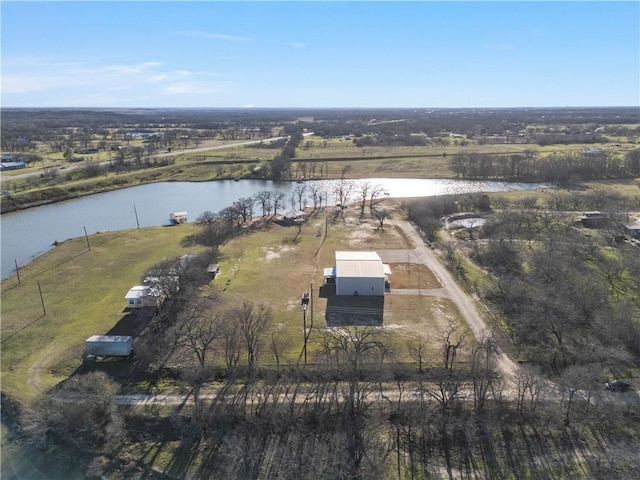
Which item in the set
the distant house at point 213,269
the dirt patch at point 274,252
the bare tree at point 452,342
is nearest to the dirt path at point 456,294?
the bare tree at point 452,342

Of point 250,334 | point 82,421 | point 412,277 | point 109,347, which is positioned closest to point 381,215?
point 412,277

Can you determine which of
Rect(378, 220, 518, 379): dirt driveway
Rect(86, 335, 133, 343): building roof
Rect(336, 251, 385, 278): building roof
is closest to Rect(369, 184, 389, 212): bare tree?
Rect(378, 220, 518, 379): dirt driveway

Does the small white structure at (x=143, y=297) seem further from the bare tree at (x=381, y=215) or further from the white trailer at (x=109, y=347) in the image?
the bare tree at (x=381, y=215)

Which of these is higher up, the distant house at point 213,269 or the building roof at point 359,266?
the building roof at point 359,266

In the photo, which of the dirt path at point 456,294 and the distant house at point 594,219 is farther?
the distant house at point 594,219

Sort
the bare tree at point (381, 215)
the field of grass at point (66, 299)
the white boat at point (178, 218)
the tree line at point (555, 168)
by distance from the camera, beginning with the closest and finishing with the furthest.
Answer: the field of grass at point (66, 299)
the bare tree at point (381, 215)
the white boat at point (178, 218)
the tree line at point (555, 168)

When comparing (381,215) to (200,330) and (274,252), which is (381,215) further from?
(200,330)
